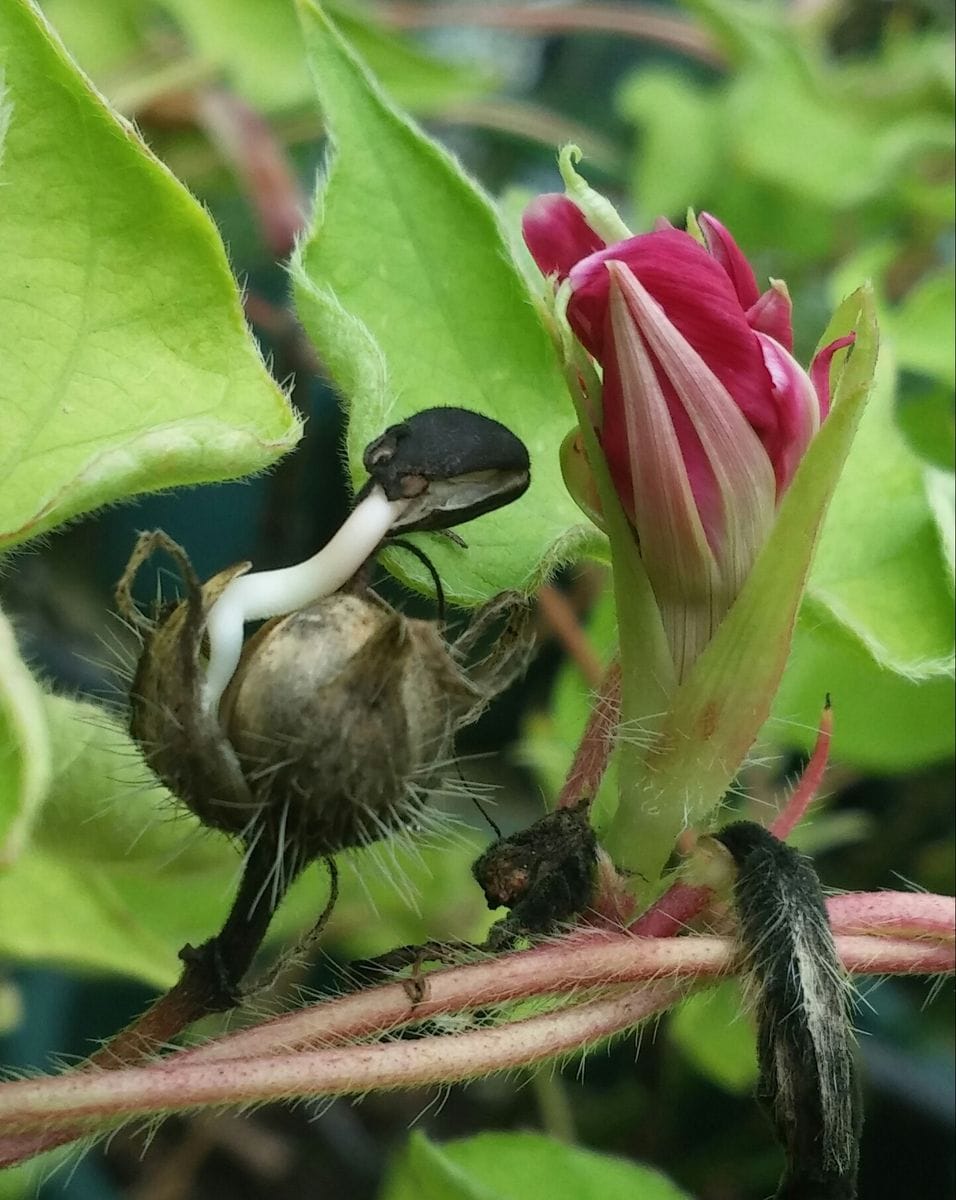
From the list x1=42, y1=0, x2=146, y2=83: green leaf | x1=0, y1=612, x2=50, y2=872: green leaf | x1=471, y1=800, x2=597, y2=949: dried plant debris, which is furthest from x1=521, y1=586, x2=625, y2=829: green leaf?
x1=42, y1=0, x2=146, y2=83: green leaf

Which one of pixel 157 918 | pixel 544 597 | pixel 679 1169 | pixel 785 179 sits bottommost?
pixel 679 1169

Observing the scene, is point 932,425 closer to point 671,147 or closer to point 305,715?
point 671,147

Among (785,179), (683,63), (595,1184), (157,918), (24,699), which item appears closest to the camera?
(24,699)

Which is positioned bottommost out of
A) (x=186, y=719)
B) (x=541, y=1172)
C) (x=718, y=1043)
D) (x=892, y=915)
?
(x=718, y=1043)

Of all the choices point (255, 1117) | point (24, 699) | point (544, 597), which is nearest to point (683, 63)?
point (544, 597)

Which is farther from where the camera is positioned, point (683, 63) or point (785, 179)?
point (683, 63)

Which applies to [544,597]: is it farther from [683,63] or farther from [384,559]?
[683,63]

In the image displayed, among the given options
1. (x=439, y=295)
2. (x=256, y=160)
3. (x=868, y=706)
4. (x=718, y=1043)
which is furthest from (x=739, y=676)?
(x=256, y=160)
